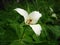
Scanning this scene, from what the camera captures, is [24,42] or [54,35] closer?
[24,42]

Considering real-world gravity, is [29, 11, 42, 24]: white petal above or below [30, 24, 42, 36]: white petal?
above

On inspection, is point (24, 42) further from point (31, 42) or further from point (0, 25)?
point (0, 25)

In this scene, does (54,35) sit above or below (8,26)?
below

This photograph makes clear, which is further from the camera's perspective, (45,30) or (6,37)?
(45,30)

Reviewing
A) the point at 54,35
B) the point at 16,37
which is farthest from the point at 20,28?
the point at 54,35

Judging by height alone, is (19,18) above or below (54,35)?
above

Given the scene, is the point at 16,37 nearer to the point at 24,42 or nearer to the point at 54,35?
the point at 24,42

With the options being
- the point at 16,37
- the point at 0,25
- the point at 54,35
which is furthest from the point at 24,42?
the point at 54,35

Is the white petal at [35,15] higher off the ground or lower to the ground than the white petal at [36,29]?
higher
